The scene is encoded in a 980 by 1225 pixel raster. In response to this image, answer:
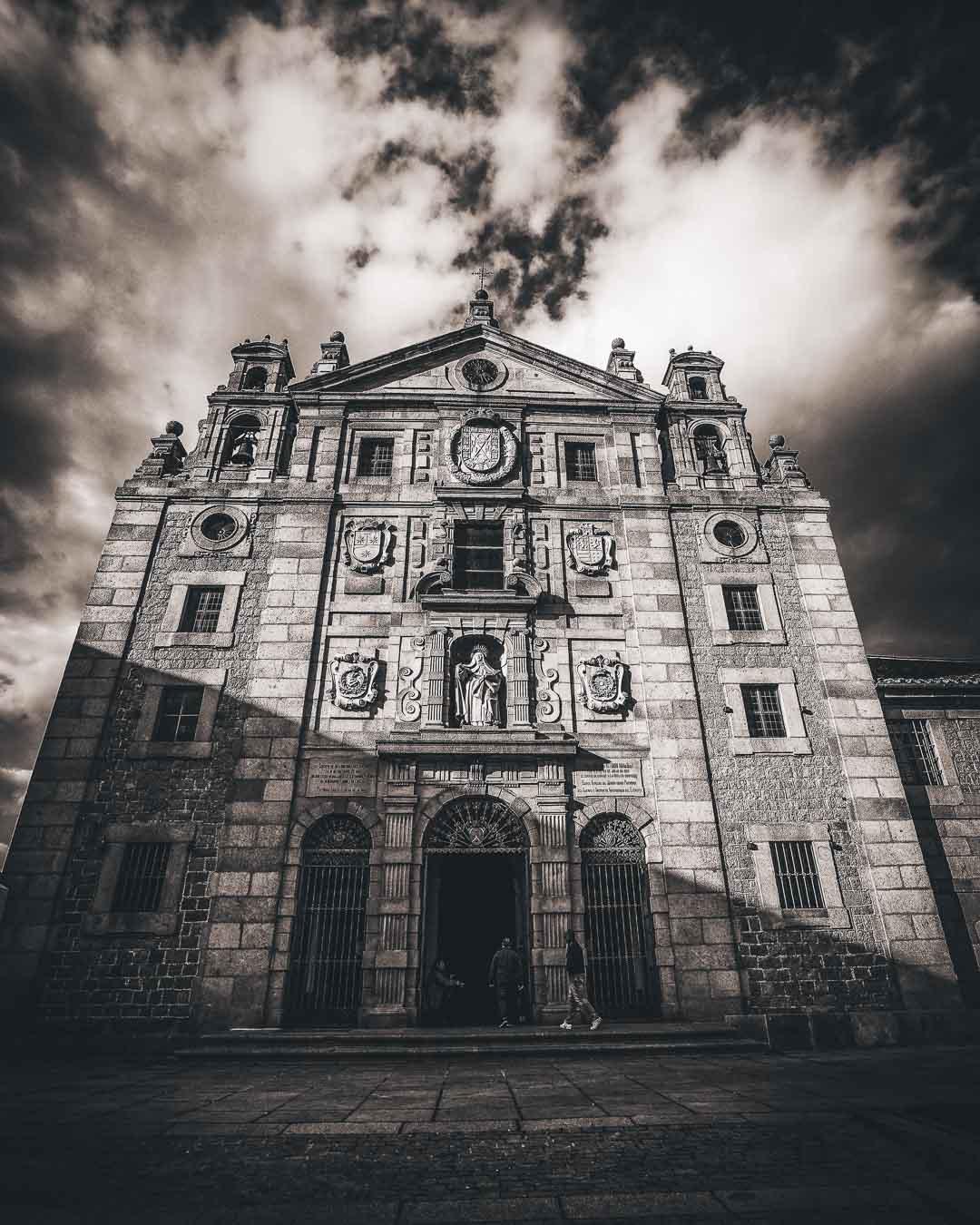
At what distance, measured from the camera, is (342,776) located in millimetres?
15898

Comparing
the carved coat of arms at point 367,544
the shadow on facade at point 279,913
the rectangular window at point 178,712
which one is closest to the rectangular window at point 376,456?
the carved coat of arms at point 367,544

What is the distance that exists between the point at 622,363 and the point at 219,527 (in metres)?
14.8

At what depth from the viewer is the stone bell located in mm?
20781

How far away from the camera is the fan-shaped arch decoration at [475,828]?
50.8 ft

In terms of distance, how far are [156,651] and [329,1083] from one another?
38.0ft

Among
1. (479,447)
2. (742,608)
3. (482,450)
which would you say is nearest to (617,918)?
(742,608)

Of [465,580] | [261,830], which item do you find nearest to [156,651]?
[261,830]

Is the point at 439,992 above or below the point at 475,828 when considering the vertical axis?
below

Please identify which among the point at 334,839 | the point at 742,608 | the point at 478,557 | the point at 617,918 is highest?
the point at 478,557

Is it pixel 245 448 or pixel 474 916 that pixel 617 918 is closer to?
pixel 474 916

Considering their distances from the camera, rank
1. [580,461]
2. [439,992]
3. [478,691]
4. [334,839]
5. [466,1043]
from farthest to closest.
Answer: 1. [580,461]
2. [478,691]
3. [334,839]
4. [439,992]
5. [466,1043]

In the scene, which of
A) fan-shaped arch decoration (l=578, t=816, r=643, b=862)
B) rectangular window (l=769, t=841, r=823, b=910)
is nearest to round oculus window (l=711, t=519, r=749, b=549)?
rectangular window (l=769, t=841, r=823, b=910)

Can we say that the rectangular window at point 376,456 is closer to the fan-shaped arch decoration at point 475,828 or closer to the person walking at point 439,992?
the fan-shaped arch decoration at point 475,828

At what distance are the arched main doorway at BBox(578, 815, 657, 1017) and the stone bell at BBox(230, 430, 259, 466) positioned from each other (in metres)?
15.0
